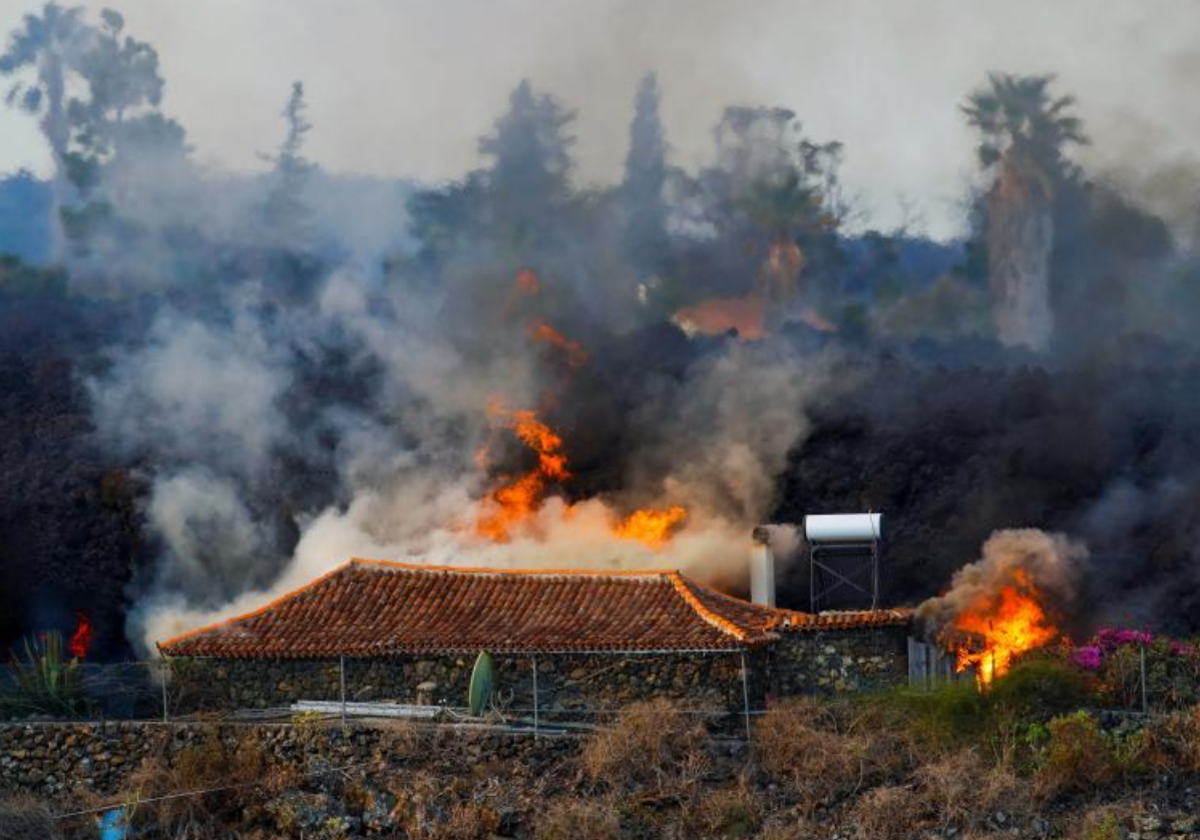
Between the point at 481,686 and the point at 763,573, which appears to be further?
the point at 763,573

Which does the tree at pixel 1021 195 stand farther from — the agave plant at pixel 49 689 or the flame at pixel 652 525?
the agave plant at pixel 49 689

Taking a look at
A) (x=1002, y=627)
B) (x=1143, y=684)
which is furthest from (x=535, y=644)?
(x=1143, y=684)

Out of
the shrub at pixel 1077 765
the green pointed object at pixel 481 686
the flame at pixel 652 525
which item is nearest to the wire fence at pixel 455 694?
the green pointed object at pixel 481 686

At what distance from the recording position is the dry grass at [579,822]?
37.1 meters

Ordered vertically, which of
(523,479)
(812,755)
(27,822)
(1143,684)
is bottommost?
(27,822)

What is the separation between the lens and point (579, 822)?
37.3 metres

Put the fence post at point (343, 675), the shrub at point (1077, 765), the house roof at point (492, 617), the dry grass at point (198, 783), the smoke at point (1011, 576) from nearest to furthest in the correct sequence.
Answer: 1. the shrub at point (1077, 765)
2. the dry grass at point (198, 783)
3. the fence post at point (343, 675)
4. the house roof at point (492, 617)
5. the smoke at point (1011, 576)

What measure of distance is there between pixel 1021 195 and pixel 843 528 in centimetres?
2266

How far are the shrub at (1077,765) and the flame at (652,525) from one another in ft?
48.9

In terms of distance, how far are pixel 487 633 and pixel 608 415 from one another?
1652 cm

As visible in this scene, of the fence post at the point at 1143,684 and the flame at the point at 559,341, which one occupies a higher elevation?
the flame at the point at 559,341

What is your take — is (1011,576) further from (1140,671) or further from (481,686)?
(481,686)

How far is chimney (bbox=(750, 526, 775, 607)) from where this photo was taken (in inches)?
1823

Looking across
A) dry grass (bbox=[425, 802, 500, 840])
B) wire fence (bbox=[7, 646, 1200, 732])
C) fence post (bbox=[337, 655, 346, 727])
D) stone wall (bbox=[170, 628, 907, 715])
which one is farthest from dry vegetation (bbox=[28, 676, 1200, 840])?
stone wall (bbox=[170, 628, 907, 715])
